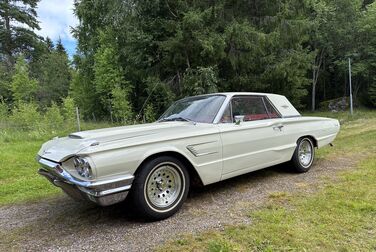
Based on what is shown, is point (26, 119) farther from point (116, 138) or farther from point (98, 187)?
point (98, 187)

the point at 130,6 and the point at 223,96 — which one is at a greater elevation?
the point at 130,6

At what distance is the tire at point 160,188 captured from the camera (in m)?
A: 3.42

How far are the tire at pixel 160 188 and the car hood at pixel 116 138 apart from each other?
288 mm

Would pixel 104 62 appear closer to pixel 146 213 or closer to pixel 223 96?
pixel 223 96

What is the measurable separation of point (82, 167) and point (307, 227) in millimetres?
2359

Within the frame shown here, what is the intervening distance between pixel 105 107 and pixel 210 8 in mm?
9321

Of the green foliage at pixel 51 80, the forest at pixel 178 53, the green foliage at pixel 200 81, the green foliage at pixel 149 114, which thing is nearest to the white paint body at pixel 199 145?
the green foliage at pixel 200 81

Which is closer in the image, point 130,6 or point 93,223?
point 93,223

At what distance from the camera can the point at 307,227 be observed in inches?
127

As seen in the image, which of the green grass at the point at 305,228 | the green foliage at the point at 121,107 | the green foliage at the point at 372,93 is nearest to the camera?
the green grass at the point at 305,228

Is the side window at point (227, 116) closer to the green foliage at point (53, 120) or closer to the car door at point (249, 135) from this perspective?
the car door at point (249, 135)

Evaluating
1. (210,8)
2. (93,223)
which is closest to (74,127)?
(210,8)

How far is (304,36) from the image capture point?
15648mm

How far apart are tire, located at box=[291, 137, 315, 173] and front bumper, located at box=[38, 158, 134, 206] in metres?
3.15
